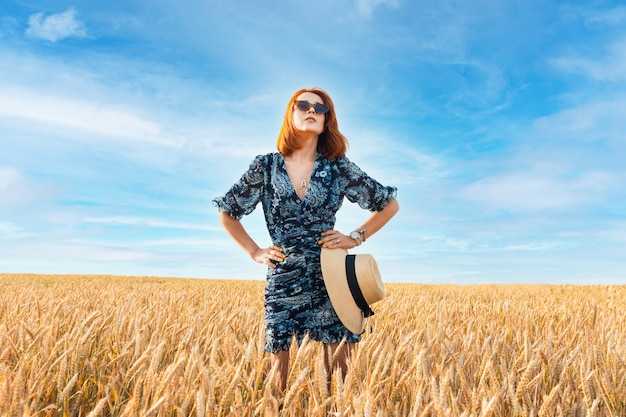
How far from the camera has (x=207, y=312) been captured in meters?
4.97

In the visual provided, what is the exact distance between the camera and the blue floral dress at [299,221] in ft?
8.98

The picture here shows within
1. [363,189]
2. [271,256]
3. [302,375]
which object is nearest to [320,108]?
[363,189]

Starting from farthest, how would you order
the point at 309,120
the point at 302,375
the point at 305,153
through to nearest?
the point at 305,153 → the point at 309,120 → the point at 302,375

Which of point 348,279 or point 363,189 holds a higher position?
point 363,189

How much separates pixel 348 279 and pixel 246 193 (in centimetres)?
82

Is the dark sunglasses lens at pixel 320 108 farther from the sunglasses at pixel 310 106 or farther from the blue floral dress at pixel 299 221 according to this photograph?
the blue floral dress at pixel 299 221

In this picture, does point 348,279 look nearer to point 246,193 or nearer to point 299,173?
point 299,173

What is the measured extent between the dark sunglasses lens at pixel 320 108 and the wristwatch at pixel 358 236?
710mm

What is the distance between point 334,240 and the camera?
8.92 ft

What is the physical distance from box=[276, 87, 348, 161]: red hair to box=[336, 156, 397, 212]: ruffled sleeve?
0.08m

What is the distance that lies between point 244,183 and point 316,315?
0.87 meters

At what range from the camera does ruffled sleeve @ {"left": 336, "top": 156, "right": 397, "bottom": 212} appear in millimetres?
3023

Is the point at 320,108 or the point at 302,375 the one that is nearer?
the point at 302,375

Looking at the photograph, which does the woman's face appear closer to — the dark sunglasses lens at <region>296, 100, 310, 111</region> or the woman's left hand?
the dark sunglasses lens at <region>296, 100, 310, 111</region>
